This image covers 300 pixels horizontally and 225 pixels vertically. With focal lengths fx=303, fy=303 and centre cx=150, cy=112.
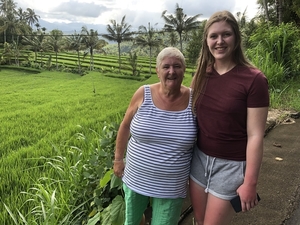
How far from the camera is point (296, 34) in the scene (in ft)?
19.1

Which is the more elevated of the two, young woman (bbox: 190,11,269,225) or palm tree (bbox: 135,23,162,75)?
palm tree (bbox: 135,23,162,75)

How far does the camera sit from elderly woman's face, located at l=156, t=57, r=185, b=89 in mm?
1174

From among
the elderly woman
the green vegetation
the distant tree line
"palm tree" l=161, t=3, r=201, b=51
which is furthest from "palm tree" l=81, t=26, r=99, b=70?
the elderly woman

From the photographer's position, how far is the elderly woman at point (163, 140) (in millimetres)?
1171

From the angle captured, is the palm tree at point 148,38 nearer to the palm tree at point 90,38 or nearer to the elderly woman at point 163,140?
the palm tree at point 90,38

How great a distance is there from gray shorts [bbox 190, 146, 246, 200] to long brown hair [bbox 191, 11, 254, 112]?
0.23 m

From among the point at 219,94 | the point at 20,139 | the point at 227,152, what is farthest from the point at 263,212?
the point at 20,139

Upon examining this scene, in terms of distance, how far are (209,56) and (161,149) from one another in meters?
0.41

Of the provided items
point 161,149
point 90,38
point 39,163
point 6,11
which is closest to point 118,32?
point 90,38

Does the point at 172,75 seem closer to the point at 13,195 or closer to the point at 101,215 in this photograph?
the point at 101,215

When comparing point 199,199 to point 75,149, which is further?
point 75,149

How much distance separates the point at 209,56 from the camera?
47.2 inches

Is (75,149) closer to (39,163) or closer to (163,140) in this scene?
(39,163)

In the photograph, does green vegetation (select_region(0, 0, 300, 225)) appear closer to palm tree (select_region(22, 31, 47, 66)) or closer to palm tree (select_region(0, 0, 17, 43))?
palm tree (select_region(22, 31, 47, 66))
